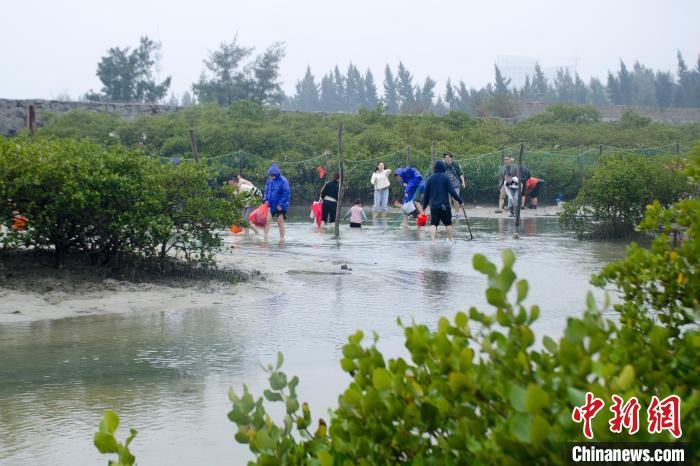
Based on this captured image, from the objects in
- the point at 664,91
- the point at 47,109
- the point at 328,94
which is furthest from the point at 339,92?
the point at 47,109

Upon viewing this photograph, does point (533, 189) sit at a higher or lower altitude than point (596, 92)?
lower

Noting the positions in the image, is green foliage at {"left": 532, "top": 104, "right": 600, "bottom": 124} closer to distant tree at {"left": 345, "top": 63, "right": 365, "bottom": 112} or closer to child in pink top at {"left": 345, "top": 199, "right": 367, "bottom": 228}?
child in pink top at {"left": 345, "top": 199, "right": 367, "bottom": 228}

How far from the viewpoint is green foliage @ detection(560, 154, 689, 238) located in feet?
65.4

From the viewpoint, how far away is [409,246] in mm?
18984

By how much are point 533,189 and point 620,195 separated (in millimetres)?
11525

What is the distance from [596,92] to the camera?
143500 mm

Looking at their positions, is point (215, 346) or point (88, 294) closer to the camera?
point (215, 346)

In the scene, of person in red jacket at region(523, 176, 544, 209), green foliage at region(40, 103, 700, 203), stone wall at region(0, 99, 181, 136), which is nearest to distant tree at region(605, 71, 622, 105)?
green foliage at region(40, 103, 700, 203)

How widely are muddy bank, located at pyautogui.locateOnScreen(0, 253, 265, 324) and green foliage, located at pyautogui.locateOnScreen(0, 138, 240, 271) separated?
27cm

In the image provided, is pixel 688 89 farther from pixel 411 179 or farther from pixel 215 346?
pixel 215 346

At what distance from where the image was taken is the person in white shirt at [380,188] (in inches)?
1102

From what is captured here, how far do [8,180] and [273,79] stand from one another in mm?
56505

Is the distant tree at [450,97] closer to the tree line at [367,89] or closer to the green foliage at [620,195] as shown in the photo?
the tree line at [367,89]

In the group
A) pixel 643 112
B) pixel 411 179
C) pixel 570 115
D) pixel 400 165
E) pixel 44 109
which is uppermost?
pixel 643 112
